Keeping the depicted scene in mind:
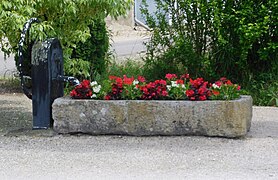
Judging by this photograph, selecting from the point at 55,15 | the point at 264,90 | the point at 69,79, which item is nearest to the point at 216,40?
the point at 264,90

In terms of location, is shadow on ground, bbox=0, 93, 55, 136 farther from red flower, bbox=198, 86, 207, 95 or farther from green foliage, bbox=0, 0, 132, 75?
red flower, bbox=198, 86, 207, 95

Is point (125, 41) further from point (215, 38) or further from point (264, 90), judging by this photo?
point (264, 90)

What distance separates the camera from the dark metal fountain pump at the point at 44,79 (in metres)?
7.98

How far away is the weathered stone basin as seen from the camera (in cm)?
748

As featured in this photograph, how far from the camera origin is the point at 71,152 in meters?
7.11

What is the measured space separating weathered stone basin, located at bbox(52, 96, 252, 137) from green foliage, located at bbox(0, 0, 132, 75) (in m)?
1.00

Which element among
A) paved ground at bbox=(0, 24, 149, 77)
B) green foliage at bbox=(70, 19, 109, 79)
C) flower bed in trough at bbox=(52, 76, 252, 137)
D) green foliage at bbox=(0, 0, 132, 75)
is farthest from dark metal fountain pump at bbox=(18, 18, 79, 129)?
paved ground at bbox=(0, 24, 149, 77)

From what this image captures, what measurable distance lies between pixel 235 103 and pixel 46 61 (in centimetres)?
222

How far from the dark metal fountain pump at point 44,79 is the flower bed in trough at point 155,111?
0.29 metres

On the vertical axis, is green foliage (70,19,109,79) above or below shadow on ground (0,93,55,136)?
above

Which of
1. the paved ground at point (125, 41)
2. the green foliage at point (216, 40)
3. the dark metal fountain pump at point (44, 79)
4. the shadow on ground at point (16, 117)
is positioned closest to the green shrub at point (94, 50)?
the green foliage at point (216, 40)

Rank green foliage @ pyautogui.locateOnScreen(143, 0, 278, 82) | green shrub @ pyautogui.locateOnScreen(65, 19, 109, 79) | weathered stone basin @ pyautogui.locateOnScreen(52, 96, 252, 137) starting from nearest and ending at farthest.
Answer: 1. weathered stone basin @ pyautogui.locateOnScreen(52, 96, 252, 137)
2. green foliage @ pyautogui.locateOnScreen(143, 0, 278, 82)
3. green shrub @ pyautogui.locateOnScreen(65, 19, 109, 79)

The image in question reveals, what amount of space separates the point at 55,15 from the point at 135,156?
8.77 feet

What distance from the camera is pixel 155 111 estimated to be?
297 inches
